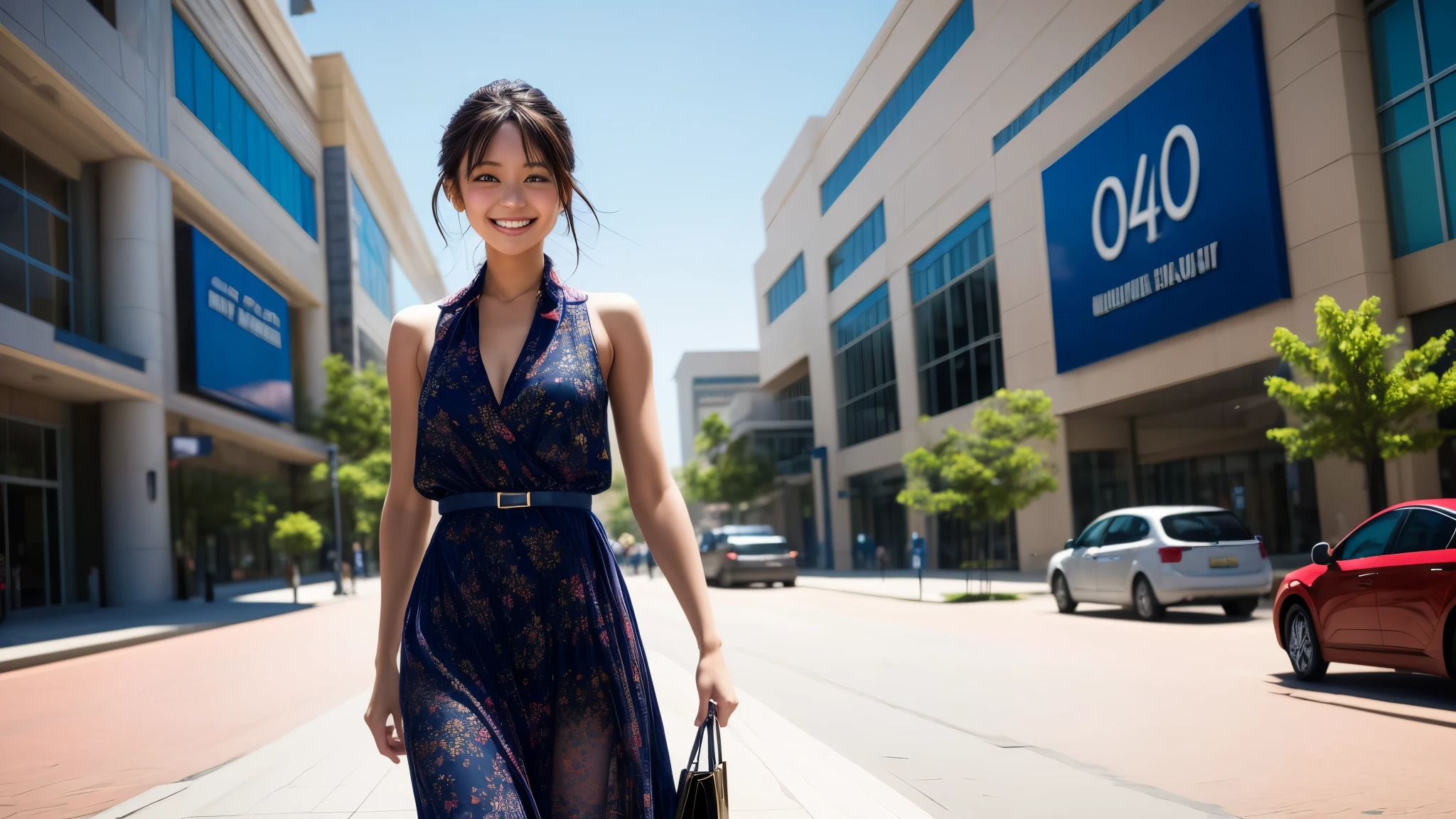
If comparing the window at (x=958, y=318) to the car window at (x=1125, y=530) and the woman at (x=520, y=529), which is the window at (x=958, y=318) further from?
the woman at (x=520, y=529)

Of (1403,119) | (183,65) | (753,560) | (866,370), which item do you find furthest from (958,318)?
(183,65)

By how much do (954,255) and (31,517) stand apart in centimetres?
2605

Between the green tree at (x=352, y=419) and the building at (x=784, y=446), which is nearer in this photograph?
the green tree at (x=352, y=419)

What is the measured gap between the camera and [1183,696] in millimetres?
9039

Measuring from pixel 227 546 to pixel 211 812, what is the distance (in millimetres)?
40424

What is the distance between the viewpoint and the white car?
50.1ft

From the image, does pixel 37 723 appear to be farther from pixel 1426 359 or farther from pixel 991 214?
pixel 991 214

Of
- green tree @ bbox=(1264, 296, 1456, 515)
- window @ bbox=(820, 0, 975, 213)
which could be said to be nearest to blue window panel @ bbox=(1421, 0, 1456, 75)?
green tree @ bbox=(1264, 296, 1456, 515)

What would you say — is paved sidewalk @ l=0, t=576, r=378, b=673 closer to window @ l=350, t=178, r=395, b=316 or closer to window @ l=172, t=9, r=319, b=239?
window @ l=172, t=9, r=319, b=239

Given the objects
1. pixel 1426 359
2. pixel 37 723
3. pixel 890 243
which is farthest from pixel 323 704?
pixel 890 243

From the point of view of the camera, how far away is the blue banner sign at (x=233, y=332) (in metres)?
34.9

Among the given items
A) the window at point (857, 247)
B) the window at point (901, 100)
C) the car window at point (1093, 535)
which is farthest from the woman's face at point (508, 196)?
the window at point (857, 247)

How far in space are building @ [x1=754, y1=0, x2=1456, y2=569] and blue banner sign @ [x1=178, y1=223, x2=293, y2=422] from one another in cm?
2196

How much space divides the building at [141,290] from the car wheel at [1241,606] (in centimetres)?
2089
